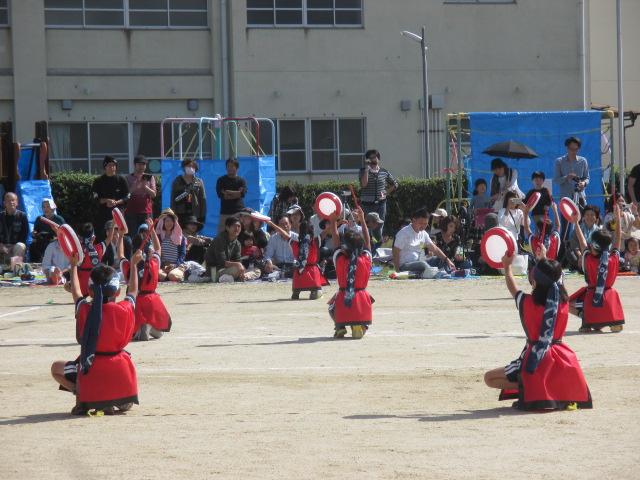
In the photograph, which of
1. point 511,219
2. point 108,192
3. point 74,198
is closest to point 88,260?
point 108,192

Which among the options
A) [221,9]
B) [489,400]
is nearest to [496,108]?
[221,9]

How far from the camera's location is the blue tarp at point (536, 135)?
2152 cm

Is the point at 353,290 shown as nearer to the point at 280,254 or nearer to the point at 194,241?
the point at 280,254

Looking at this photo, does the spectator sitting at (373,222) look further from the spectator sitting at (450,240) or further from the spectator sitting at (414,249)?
the spectator sitting at (450,240)

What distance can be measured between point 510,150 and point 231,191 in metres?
Result: 5.27

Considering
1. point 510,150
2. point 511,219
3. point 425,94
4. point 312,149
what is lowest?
point 511,219

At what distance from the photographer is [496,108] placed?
94.1 feet

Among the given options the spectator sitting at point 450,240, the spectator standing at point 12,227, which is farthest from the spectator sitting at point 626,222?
the spectator standing at point 12,227

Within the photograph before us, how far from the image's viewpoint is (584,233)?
60.5 feet

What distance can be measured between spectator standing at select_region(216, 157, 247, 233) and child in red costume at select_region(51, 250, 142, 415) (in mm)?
11760

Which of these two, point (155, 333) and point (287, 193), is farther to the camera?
point (287, 193)

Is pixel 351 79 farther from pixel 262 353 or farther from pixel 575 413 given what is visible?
pixel 575 413

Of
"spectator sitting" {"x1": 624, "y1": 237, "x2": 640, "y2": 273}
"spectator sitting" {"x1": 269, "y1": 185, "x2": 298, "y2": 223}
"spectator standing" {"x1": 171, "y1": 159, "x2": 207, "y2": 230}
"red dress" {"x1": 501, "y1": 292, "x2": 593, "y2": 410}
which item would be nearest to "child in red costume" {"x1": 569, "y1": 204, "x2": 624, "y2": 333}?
"red dress" {"x1": 501, "y1": 292, "x2": 593, "y2": 410}

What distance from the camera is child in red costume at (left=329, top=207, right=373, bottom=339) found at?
39.0 ft
